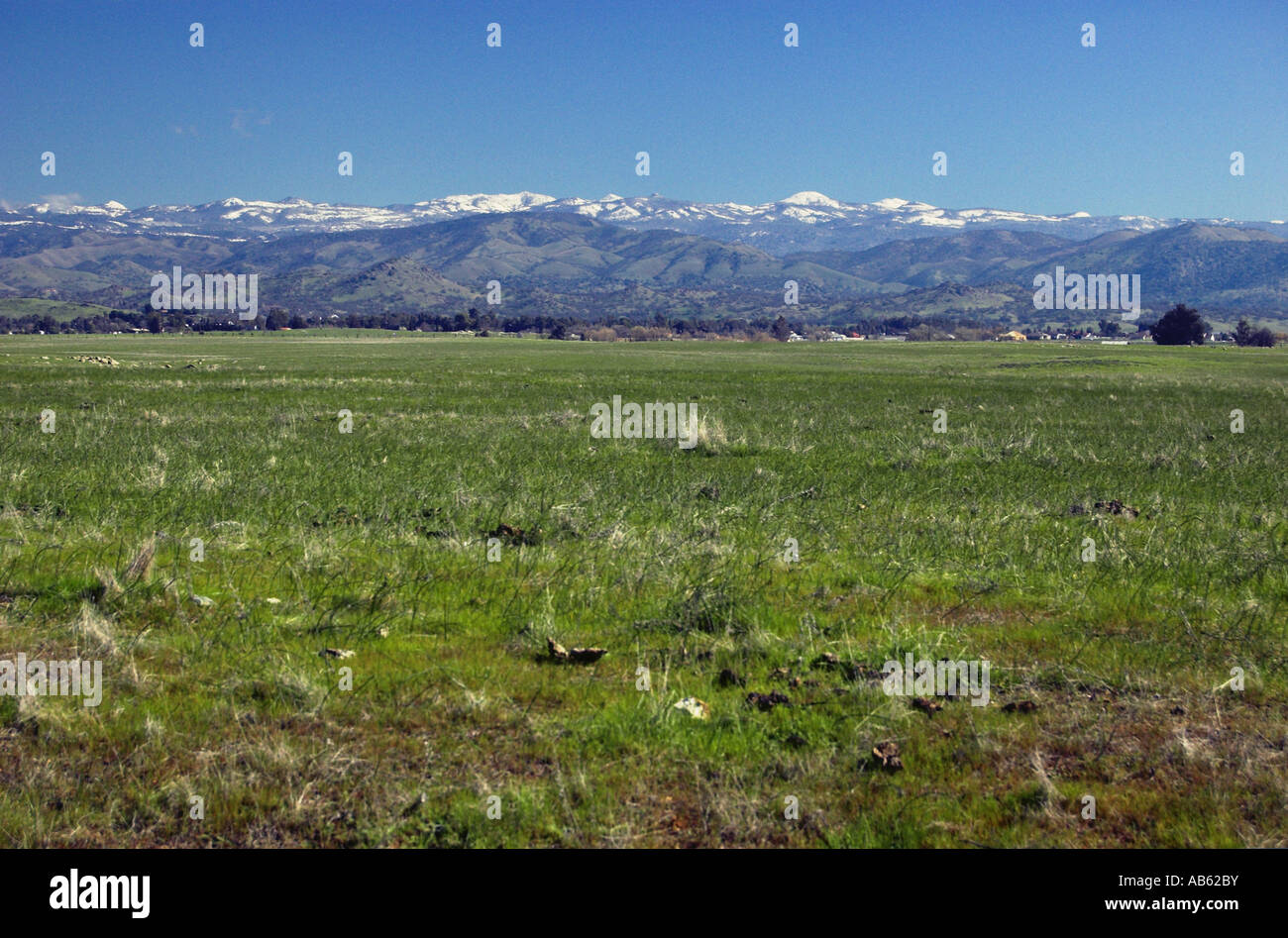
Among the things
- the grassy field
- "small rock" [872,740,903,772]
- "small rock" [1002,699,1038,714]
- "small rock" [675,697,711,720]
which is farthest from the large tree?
"small rock" [675,697,711,720]

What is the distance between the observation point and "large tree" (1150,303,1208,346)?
170 metres

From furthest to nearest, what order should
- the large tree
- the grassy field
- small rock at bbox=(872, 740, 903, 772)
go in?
the large tree, small rock at bbox=(872, 740, 903, 772), the grassy field

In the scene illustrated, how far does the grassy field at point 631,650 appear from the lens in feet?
16.7

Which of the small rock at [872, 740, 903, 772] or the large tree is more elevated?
the large tree

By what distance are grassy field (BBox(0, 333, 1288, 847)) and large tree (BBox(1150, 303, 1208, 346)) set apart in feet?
597

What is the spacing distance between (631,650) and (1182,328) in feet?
652

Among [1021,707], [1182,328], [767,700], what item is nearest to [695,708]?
Result: [767,700]

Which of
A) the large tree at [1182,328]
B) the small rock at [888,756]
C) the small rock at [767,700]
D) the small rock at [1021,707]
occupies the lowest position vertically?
the small rock at [888,756]

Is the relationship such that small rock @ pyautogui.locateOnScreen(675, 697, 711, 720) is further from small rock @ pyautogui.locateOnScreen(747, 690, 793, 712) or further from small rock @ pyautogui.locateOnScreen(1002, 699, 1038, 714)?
small rock @ pyautogui.locateOnScreen(1002, 699, 1038, 714)

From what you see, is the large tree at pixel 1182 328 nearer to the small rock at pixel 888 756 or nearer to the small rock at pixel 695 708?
the small rock at pixel 888 756

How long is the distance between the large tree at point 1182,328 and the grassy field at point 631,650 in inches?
7169

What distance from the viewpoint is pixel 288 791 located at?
17.0 feet

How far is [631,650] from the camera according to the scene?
770cm

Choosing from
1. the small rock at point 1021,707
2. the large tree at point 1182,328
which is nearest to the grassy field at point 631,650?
the small rock at point 1021,707
